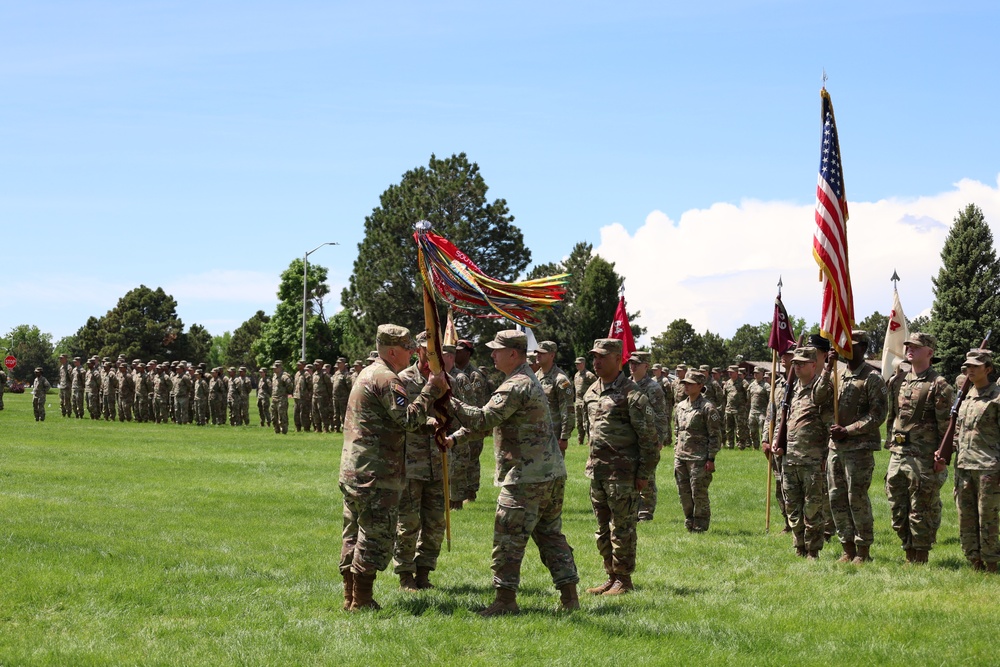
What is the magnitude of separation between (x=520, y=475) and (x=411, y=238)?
55.9 metres

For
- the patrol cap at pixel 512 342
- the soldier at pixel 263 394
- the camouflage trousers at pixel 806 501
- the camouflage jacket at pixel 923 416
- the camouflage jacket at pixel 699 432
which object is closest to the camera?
the patrol cap at pixel 512 342

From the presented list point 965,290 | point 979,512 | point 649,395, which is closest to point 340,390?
point 649,395

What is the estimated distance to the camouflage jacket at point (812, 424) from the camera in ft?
39.2

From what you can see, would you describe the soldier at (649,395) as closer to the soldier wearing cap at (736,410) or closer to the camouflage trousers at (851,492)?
the camouflage trousers at (851,492)

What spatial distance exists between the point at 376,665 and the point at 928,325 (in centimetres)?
5666

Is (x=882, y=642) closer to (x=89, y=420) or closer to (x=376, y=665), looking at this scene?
(x=376, y=665)

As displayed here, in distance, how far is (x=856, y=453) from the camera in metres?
11.6

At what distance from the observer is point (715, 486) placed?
1984cm

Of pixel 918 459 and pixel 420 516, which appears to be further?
pixel 918 459

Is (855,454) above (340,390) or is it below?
below

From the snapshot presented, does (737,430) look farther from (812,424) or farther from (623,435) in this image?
(623,435)

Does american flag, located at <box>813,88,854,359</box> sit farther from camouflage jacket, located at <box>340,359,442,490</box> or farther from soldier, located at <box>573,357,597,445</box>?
soldier, located at <box>573,357,597,445</box>

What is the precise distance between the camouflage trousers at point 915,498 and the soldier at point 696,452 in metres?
2.84

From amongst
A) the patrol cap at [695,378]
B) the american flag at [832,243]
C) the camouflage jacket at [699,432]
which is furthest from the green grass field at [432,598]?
the american flag at [832,243]
